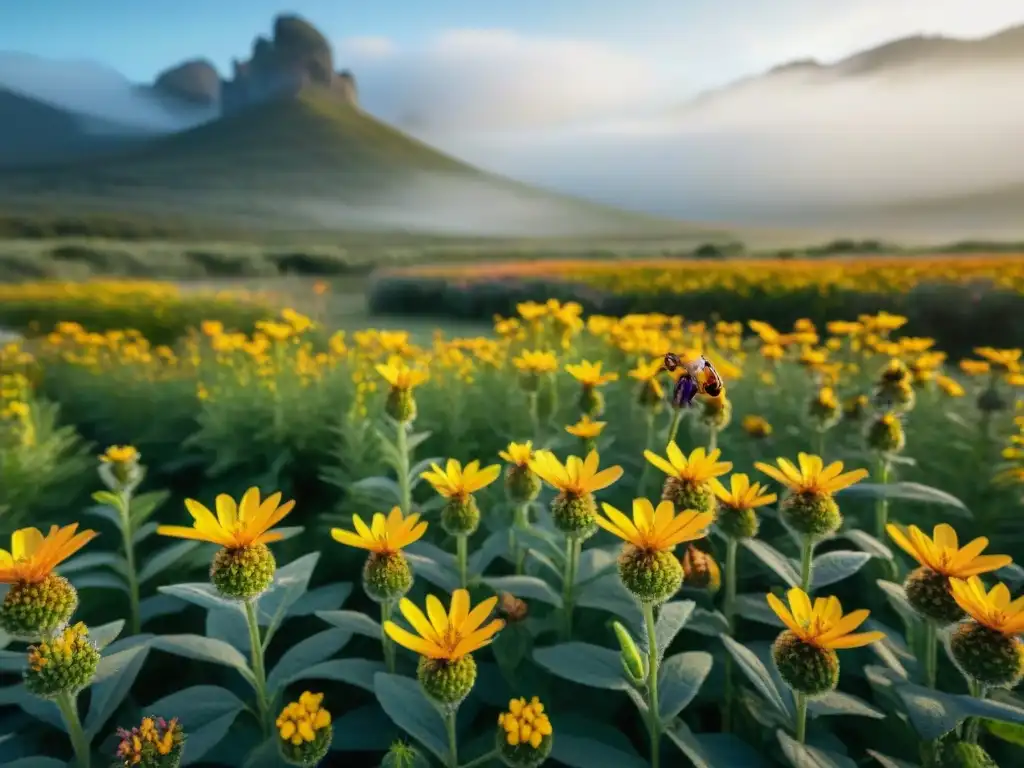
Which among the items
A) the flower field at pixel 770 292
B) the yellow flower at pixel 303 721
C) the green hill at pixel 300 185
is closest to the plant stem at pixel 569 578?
the yellow flower at pixel 303 721

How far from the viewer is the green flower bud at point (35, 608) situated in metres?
0.80

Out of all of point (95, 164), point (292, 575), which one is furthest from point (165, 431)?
point (95, 164)

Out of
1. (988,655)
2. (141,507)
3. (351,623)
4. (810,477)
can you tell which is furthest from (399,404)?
(988,655)

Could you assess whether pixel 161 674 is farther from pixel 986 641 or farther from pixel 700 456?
pixel 986 641

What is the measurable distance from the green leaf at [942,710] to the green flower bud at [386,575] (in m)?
0.67

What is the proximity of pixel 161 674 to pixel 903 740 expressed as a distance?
1.51 metres

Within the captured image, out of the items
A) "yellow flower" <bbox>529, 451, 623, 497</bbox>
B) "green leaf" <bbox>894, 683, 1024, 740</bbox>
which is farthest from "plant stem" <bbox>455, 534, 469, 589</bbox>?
"green leaf" <bbox>894, 683, 1024, 740</bbox>

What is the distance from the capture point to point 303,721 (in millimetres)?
777

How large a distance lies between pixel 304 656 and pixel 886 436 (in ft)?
3.84

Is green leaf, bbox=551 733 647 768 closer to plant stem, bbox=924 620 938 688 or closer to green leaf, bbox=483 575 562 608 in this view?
green leaf, bbox=483 575 562 608

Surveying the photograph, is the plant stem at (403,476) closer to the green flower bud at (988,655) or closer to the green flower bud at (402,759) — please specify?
the green flower bud at (402,759)

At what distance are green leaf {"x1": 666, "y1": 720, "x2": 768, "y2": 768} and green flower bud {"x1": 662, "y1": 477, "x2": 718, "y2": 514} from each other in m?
0.30

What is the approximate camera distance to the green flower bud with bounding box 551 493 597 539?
0.96m

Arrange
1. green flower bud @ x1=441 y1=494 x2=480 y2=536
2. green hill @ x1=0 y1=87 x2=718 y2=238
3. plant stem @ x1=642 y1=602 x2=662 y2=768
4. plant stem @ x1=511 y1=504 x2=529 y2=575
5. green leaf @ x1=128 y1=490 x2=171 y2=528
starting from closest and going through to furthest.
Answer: plant stem @ x1=642 y1=602 x2=662 y2=768
green flower bud @ x1=441 y1=494 x2=480 y2=536
plant stem @ x1=511 y1=504 x2=529 y2=575
green leaf @ x1=128 y1=490 x2=171 y2=528
green hill @ x1=0 y1=87 x2=718 y2=238
